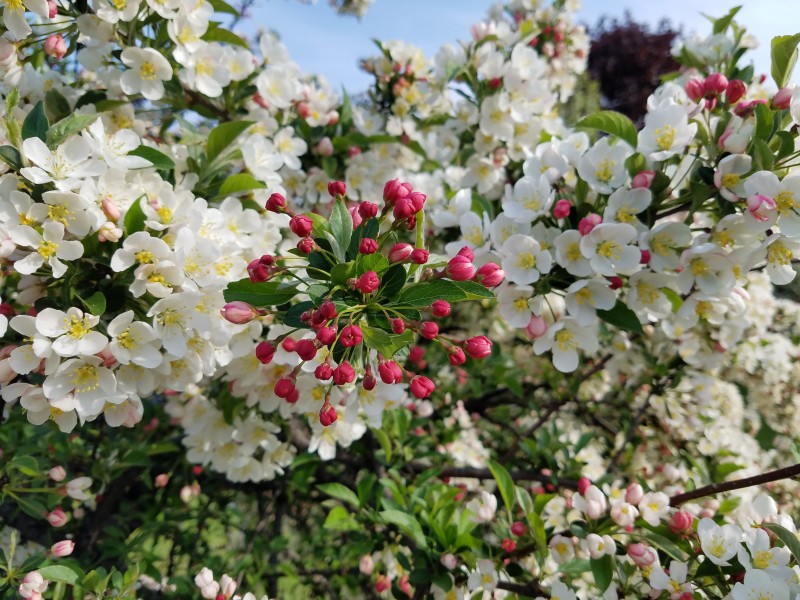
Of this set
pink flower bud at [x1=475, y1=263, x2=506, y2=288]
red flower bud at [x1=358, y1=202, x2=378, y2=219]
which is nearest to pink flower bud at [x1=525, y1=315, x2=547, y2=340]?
pink flower bud at [x1=475, y1=263, x2=506, y2=288]

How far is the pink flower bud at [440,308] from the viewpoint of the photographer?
3.40 feet

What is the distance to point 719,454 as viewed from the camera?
2.41m

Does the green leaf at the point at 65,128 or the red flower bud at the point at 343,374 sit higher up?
the green leaf at the point at 65,128

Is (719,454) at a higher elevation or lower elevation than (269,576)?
higher

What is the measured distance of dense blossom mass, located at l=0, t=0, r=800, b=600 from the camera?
44.9 inches

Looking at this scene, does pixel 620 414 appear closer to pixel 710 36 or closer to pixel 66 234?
pixel 710 36

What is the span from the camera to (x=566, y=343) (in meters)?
1.52

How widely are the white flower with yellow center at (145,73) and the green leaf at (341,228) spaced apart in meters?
0.85

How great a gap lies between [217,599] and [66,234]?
1.02 metres

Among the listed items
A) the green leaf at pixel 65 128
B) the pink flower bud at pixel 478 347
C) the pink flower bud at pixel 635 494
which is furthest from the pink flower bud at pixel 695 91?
the green leaf at pixel 65 128

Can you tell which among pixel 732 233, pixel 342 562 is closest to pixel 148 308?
pixel 732 233

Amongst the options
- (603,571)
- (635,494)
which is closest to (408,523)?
(603,571)

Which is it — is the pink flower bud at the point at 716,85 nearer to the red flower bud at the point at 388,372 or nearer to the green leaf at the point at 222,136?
the red flower bud at the point at 388,372

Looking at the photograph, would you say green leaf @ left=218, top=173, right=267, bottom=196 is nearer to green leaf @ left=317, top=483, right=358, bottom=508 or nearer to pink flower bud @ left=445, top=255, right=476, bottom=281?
pink flower bud @ left=445, top=255, right=476, bottom=281
